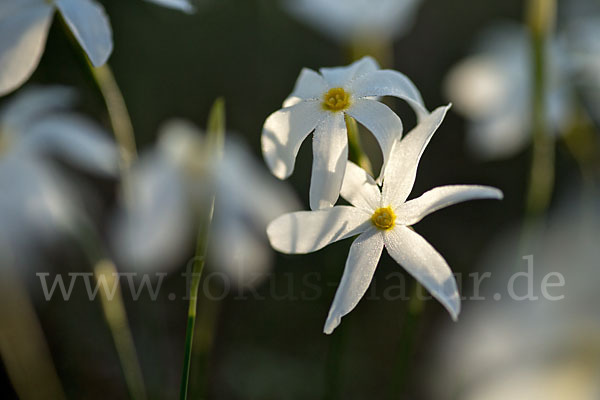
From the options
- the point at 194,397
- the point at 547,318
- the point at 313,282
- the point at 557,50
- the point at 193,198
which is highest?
the point at 557,50

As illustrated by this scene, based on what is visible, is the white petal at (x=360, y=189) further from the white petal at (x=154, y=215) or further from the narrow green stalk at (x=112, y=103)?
the white petal at (x=154, y=215)

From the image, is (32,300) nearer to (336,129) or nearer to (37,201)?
(37,201)

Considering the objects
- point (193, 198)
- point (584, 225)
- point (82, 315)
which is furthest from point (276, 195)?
point (82, 315)

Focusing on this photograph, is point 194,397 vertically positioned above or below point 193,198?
below

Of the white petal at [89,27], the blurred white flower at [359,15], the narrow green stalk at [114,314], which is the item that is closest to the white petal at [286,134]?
the white petal at [89,27]

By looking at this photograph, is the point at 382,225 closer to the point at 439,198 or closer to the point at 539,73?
the point at 439,198

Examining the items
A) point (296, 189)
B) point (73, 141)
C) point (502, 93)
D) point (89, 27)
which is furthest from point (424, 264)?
point (296, 189)
